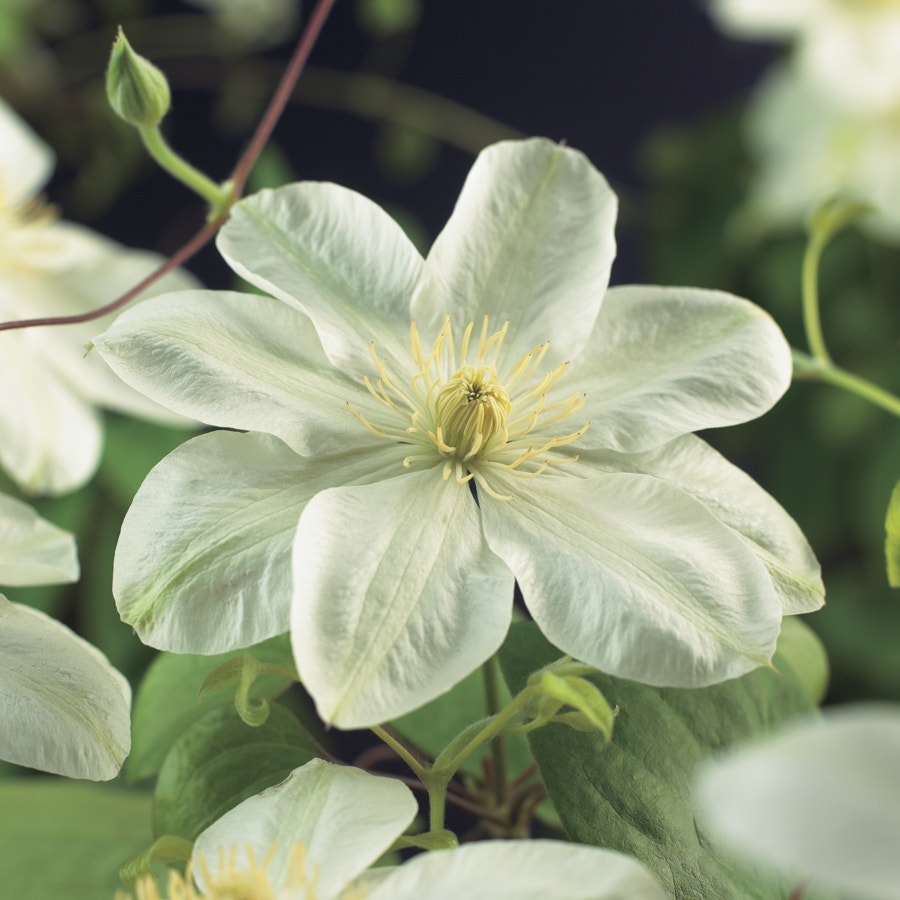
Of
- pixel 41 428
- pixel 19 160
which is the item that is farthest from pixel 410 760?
pixel 19 160

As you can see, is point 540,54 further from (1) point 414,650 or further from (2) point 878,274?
(1) point 414,650

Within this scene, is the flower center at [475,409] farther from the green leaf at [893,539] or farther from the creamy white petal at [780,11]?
the creamy white petal at [780,11]

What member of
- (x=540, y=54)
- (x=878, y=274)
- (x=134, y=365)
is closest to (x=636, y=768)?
(x=134, y=365)

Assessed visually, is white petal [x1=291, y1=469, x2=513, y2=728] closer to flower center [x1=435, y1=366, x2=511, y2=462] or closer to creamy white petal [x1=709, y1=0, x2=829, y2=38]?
flower center [x1=435, y1=366, x2=511, y2=462]

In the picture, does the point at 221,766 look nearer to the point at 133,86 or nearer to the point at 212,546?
the point at 212,546

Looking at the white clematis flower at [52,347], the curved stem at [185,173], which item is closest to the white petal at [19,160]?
the white clematis flower at [52,347]
